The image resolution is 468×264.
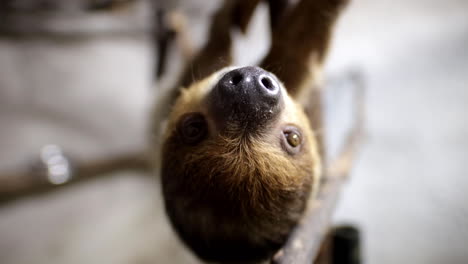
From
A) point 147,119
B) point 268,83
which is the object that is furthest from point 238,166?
point 147,119

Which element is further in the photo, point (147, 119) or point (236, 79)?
point (147, 119)

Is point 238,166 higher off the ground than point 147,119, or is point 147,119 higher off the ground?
point 238,166

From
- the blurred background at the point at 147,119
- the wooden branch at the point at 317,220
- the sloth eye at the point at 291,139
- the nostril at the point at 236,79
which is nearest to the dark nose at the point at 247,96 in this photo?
the nostril at the point at 236,79

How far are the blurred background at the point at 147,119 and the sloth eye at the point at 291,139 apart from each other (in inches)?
28.9

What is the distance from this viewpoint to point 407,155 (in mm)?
2811

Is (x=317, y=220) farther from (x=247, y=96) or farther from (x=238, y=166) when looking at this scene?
(x=247, y=96)

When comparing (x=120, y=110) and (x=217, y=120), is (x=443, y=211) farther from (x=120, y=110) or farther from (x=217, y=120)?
(x=120, y=110)

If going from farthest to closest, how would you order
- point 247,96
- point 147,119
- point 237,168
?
1. point 147,119
2. point 237,168
3. point 247,96

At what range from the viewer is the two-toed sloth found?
1.21 meters

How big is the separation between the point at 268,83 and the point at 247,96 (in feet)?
0.35

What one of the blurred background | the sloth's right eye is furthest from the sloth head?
the blurred background

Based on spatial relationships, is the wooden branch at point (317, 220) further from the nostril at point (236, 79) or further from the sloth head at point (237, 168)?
the nostril at point (236, 79)

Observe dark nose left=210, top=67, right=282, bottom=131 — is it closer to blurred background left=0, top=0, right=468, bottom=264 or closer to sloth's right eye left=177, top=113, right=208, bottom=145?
sloth's right eye left=177, top=113, right=208, bottom=145

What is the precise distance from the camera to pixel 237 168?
4.25 ft
